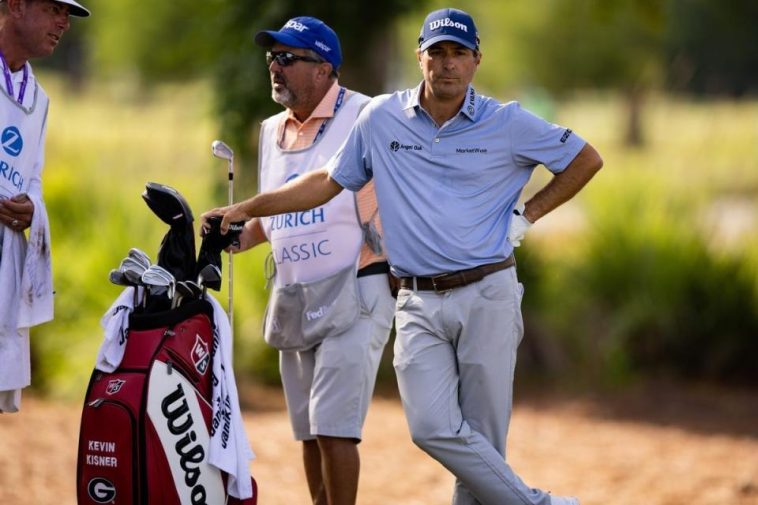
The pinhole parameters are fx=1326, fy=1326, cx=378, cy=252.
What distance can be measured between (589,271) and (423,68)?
625 centimetres

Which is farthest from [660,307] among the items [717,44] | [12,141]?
[717,44]

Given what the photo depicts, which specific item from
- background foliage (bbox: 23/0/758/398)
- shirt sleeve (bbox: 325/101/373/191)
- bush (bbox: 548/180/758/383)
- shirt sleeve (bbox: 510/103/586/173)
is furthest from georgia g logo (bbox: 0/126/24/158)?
bush (bbox: 548/180/758/383)

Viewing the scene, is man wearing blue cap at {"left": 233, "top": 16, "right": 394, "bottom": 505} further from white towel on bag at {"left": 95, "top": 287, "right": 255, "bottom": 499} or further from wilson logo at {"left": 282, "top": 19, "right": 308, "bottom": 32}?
white towel on bag at {"left": 95, "top": 287, "right": 255, "bottom": 499}

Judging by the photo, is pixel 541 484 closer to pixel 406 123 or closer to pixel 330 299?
pixel 330 299

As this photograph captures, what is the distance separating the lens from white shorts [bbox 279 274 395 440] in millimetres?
5836

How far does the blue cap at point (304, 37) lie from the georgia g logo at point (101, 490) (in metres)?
2.09

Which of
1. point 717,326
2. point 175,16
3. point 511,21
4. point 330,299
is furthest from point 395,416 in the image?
point 511,21

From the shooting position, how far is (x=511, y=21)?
3862cm

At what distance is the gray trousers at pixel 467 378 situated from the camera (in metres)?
5.31

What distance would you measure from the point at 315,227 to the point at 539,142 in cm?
115

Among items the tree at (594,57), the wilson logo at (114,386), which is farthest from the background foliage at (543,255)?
the tree at (594,57)

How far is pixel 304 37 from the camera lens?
5.93 metres

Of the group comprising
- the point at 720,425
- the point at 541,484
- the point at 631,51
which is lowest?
the point at 541,484

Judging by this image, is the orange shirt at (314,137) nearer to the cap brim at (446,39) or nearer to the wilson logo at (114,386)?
the cap brim at (446,39)
